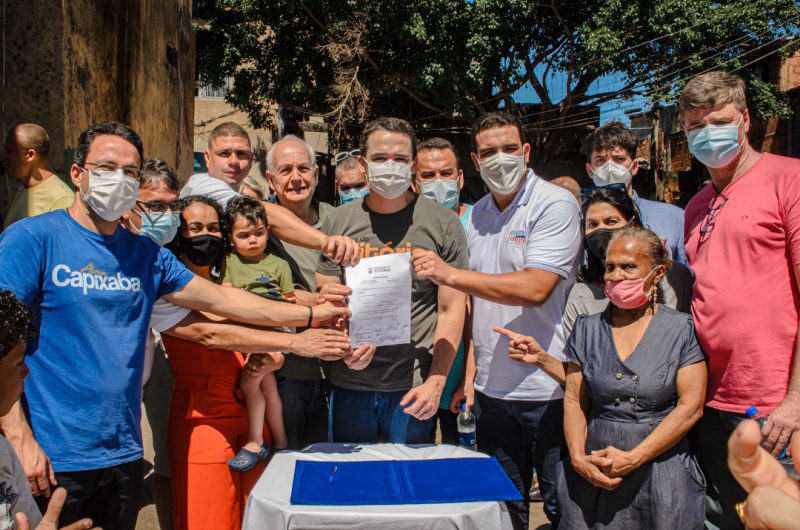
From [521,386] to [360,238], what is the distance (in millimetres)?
1138

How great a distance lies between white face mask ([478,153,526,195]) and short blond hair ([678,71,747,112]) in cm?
89

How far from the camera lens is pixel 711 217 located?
2982mm

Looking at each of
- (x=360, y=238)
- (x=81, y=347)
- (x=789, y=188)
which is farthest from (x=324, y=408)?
(x=789, y=188)

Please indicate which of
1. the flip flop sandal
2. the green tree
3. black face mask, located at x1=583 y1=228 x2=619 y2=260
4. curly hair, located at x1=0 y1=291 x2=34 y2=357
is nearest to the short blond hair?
black face mask, located at x1=583 y1=228 x2=619 y2=260

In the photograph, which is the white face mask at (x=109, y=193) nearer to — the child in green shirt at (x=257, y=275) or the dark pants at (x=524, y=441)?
the child in green shirt at (x=257, y=275)

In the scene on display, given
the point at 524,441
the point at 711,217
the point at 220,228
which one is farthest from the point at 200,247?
the point at 711,217

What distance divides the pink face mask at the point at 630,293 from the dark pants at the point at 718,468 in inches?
24.1

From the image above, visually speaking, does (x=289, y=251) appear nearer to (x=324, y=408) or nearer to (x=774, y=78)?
(x=324, y=408)

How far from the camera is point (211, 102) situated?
75.0ft

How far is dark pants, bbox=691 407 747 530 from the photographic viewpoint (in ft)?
9.37

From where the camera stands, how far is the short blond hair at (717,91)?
2949 mm

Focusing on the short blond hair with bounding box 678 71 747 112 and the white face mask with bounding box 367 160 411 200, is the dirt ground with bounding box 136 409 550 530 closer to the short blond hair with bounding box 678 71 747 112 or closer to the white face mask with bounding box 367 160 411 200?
the white face mask with bounding box 367 160 411 200

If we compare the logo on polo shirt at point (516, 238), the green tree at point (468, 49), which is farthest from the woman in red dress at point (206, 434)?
the green tree at point (468, 49)

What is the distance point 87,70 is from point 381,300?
3.45m
